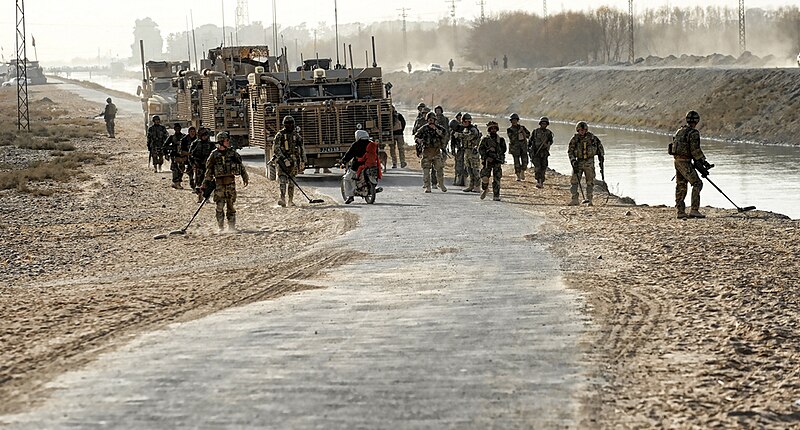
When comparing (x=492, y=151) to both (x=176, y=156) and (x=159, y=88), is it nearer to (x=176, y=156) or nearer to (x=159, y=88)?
(x=176, y=156)

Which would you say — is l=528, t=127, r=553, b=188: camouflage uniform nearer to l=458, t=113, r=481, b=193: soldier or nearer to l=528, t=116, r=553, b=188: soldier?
l=528, t=116, r=553, b=188: soldier

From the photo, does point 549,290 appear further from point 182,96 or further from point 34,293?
point 182,96

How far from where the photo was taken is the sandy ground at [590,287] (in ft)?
28.7

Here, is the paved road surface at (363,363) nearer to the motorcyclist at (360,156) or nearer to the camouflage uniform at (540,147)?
the motorcyclist at (360,156)

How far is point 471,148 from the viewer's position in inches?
922

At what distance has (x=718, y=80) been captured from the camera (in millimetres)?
59500

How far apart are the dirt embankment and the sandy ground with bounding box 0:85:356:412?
94.7 feet

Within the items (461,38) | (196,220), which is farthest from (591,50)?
(196,220)

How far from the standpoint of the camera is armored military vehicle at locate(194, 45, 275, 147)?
110 ft

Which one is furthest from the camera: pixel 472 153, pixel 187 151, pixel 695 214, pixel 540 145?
pixel 187 151

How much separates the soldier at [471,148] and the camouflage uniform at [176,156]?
5.86 metres

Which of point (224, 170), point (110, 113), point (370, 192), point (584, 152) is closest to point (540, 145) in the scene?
point (584, 152)

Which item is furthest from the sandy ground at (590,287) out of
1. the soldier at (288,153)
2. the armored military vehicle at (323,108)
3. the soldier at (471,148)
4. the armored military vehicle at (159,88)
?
the armored military vehicle at (159,88)

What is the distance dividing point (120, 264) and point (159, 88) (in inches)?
1276
